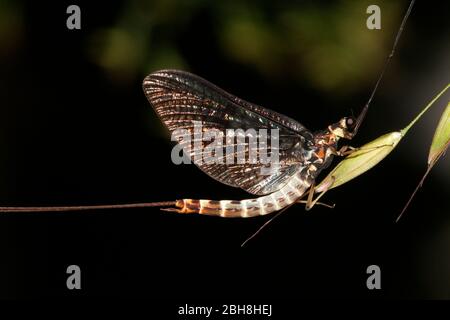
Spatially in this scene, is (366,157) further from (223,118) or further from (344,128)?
(223,118)

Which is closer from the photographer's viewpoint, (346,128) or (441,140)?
(441,140)

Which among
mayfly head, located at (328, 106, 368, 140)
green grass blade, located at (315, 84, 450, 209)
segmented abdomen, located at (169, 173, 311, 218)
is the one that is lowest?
segmented abdomen, located at (169, 173, 311, 218)

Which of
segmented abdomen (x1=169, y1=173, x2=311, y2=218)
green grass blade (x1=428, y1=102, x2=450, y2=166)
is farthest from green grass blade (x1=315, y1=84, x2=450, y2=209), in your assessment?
segmented abdomen (x1=169, y1=173, x2=311, y2=218)

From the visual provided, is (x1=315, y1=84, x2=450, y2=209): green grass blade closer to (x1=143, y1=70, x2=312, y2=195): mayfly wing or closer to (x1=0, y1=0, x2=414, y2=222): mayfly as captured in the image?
(x1=0, y1=0, x2=414, y2=222): mayfly

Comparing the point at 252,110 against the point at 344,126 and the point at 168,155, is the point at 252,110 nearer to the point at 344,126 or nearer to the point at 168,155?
the point at 344,126

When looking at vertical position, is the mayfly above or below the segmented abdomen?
above

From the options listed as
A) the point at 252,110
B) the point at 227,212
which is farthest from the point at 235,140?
the point at 227,212

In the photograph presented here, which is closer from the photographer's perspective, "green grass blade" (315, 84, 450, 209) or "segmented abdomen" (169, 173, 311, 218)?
"green grass blade" (315, 84, 450, 209)

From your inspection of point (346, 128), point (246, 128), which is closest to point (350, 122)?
point (346, 128)

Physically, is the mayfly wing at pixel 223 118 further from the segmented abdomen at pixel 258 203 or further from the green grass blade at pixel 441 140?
the green grass blade at pixel 441 140
